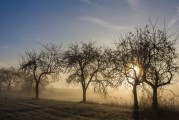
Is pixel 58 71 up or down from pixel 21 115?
up

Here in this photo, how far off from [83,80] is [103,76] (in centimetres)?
325

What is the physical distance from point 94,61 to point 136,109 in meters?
19.7

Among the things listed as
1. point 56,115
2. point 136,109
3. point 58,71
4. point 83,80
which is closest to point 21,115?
point 56,115

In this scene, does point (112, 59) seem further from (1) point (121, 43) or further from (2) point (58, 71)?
(2) point (58, 71)

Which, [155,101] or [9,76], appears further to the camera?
[9,76]

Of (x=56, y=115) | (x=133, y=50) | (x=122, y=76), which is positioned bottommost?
(x=56, y=115)

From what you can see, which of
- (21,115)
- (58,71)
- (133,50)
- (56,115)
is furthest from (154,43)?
(58,71)

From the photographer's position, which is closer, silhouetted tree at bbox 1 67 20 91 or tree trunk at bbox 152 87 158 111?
tree trunk at bbox 152 87 158 111

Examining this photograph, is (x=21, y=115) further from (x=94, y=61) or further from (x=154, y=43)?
(x=94, y=61)

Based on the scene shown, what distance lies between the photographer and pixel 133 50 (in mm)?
31375

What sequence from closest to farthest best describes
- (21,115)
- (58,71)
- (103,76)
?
(21,115)
(103,76)
(58,71)

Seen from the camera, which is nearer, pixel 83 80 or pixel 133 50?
pixel 133 50

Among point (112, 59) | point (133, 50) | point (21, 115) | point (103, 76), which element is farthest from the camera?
point (103, 76)

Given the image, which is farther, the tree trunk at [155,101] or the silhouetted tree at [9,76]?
the silhouetted tree at [9,76]
